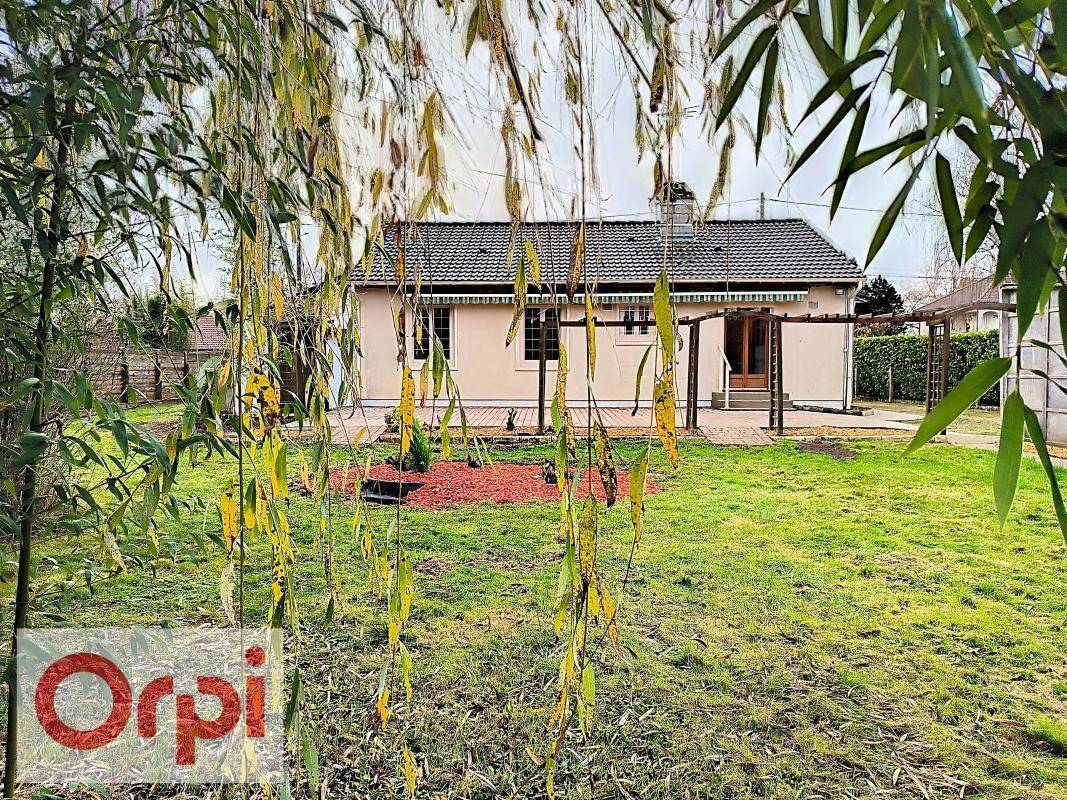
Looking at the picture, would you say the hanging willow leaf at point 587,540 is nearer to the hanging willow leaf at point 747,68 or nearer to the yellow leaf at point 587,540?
the yellow leaf at point 587,540

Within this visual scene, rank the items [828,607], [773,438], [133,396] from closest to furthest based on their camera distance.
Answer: [133,396]
[828,607]
[773,438]

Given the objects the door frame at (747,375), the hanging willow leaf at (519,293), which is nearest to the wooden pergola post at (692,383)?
the door frame at (747,375)

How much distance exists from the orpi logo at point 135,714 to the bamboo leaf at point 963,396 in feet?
4.93

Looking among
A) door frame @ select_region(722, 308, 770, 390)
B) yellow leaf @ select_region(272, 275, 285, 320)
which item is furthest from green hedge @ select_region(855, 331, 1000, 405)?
yellow leaf @ select_region(272, 275, 285, 320)

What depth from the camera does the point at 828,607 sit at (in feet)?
10.3

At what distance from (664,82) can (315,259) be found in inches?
26.7

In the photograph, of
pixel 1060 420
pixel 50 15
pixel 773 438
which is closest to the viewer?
pixel 50 15

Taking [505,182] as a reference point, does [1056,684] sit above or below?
below

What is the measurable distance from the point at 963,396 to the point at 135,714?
260 cm

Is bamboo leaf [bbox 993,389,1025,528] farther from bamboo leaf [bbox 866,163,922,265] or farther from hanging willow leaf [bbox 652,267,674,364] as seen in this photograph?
hanging willow leaf [bbox 652,267,674,364]

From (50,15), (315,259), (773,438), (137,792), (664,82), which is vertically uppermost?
(50,15)

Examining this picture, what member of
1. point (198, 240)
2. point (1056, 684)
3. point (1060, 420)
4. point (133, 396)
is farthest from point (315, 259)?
point (1060, 420)

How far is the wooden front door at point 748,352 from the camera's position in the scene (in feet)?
42.3

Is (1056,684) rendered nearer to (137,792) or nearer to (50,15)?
(137,792)
